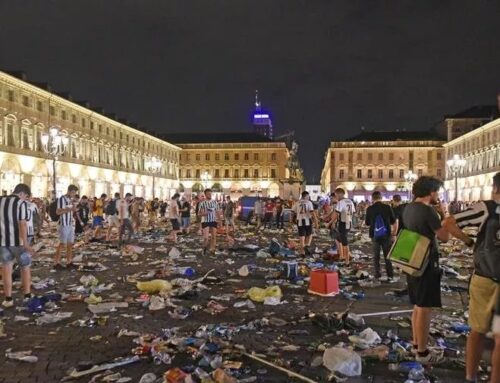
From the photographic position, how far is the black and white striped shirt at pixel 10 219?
27.1 feet

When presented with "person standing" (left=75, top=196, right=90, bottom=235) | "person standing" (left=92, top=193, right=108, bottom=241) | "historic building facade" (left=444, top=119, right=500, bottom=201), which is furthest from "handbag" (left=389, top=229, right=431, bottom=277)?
"historic building facade" (left=444, top=119, right=500, bottom=201)

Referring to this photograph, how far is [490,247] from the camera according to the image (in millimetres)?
4211

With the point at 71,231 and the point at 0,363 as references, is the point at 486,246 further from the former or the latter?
the point at 71,231

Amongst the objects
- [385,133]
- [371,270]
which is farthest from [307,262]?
[385,133]

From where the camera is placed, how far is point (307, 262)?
13.7 meters

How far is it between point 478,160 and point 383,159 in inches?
1211

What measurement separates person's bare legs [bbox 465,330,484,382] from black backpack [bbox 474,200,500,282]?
574 millimetres

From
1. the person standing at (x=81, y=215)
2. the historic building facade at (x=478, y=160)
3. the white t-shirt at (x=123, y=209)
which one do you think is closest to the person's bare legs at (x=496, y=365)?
the white t-shirt at (x=123, y=209)

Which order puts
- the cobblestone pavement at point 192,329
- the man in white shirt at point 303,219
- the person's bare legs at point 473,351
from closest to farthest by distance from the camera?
1. the person's bare legs at point 473,351
2. the cobblestone pavement at point 192,329
3. the man in white shirt at point 303,219

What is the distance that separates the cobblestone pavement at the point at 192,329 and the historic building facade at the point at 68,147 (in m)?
40.6

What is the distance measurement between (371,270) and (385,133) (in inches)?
3947

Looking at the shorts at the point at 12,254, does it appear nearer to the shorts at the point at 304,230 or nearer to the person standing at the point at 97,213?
the shorts at the point at 304,230

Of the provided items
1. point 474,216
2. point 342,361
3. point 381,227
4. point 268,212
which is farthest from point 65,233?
point 268,212

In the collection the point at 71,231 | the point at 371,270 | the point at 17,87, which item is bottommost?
the point at 371,270
